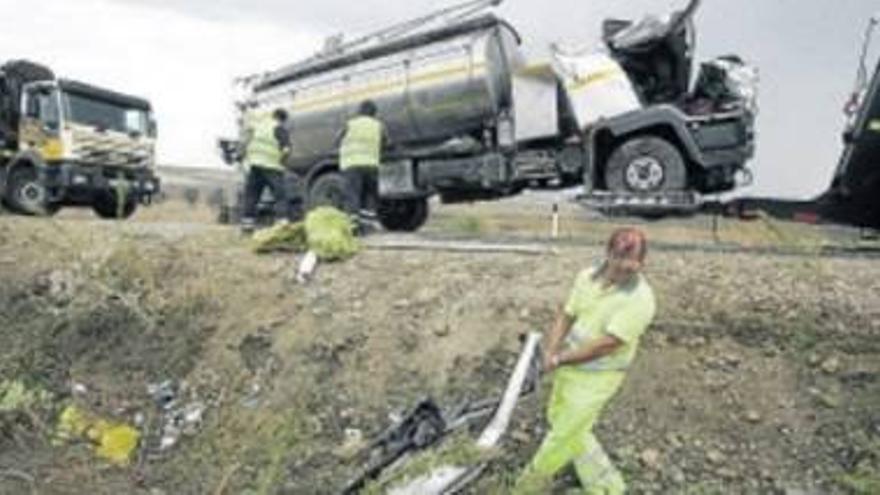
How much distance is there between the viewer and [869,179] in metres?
12.0

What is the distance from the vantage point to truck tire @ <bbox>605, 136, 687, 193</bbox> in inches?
534

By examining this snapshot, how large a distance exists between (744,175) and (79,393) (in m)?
7.39

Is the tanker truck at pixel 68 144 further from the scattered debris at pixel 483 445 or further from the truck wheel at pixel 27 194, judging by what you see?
the scattered debris at pixel 483 445

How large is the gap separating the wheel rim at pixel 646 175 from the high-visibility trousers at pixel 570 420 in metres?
7.07

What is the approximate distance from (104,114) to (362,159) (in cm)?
874

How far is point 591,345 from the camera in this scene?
6.56 meters

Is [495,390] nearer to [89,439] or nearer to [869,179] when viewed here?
[89,439]

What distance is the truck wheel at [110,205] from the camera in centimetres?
2175

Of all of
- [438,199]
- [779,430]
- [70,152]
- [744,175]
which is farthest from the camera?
[70,152]

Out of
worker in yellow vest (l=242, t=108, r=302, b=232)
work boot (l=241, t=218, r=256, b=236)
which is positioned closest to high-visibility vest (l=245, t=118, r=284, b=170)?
worker in yellow vest (l=242, t=108, r=302, b=232)

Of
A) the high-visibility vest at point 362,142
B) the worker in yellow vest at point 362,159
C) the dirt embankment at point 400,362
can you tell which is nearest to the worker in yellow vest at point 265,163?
the worker in yellow vest at point 362,159

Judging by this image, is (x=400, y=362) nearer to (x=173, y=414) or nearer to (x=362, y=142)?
(x=173, y=414)

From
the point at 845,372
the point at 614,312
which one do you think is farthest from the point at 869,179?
the point at 614,312

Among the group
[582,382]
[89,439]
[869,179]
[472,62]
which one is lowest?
[89,439]
